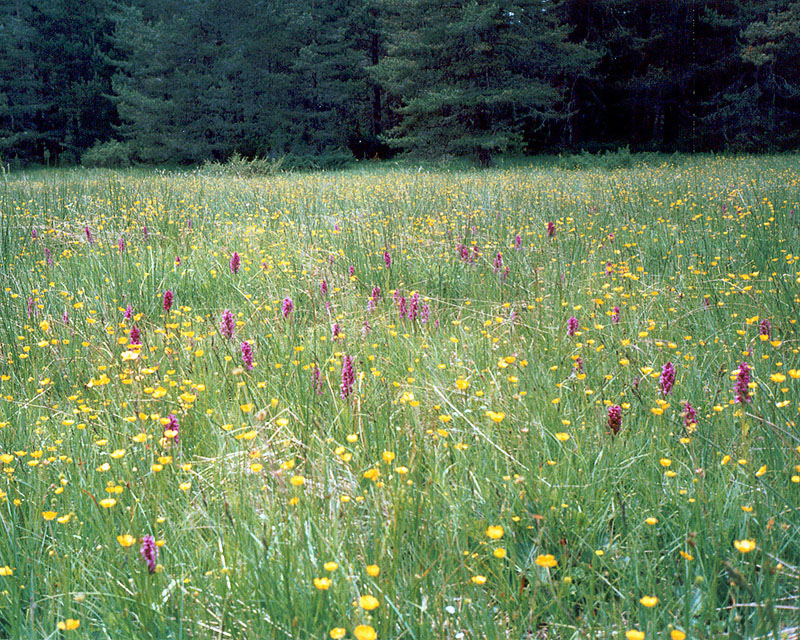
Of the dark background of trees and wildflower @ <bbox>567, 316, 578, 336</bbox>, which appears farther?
Result: the dark background of trees

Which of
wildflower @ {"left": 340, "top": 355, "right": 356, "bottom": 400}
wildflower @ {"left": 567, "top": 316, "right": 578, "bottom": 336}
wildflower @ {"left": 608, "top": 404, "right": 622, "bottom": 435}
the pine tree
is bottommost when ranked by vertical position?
wildflower @ {"left": 608, "top": 404, "right": 622, "bottom": 435}

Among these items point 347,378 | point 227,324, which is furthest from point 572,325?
point 227,324

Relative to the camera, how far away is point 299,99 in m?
35.5

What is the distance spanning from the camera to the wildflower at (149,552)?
1436 mm

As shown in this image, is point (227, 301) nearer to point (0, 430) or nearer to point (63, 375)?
point (63, 375)

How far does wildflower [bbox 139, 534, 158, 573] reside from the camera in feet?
4.71

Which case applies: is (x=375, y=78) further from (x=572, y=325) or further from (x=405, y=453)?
(x=405, y=453)

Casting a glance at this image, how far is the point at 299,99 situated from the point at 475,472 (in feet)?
120

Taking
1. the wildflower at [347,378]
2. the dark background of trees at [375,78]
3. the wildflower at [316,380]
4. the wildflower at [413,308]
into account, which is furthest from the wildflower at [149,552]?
the dark background of trees at [375,78]

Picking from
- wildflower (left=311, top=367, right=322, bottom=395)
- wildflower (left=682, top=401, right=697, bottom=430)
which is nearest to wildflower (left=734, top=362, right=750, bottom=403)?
wildflower (left=682, top=401, right=697, bottom=430)

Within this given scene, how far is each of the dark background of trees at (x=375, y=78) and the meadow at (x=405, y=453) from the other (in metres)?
20.9

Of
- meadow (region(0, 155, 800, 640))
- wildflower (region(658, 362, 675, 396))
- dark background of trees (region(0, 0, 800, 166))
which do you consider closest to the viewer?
meadow (region(0, 155, 800, 640))

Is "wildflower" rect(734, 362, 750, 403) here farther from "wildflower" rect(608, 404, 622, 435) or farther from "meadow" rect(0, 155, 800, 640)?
"wildflower" rect(608, 404, 622, 435)

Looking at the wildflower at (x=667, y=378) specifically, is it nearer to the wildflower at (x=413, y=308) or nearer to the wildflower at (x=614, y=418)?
the wildflower at (x=614, y=418)
